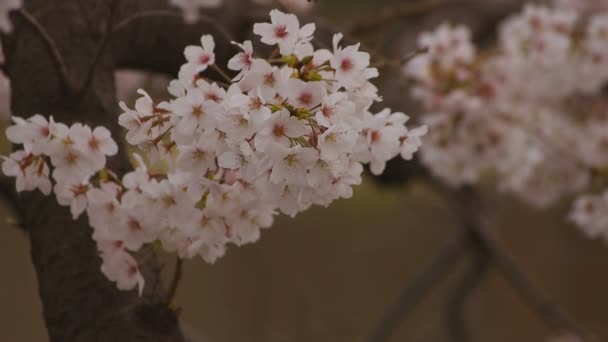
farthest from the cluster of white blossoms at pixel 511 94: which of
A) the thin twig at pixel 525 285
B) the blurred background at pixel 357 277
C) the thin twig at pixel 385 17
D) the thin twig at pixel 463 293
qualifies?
the blurred background at pixel 357 277

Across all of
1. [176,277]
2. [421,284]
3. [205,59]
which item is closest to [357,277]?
[421,284]

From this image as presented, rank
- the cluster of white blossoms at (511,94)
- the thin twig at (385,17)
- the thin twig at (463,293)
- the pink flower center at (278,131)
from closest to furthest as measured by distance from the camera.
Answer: the pink flower center at (278,131) → the cluster of white blossoms at (511,94) → the thin twig at (385,17) → the thin twig at (463,293)

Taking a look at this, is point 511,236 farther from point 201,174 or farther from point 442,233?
point 201,174

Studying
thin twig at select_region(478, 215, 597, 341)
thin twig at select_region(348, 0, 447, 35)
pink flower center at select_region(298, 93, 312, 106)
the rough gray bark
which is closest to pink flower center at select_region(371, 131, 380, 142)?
pink flower center at select_region(298, 93, 312, 106)

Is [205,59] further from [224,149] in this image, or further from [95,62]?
[95,62]

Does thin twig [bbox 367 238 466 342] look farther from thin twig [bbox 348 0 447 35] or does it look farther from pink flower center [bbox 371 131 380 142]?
pink flower center [bbox 371 131 380 142]

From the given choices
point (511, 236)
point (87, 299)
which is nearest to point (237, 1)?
point (87, 299)

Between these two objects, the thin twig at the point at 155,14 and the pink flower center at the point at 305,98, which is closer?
the pink flower center at the point at 305,98

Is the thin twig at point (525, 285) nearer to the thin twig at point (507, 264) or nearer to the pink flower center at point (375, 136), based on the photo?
the thin twig at point (507, 264)
